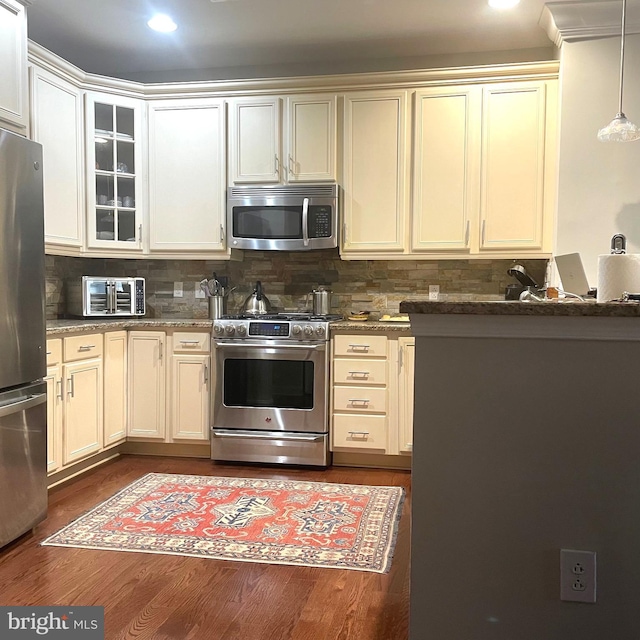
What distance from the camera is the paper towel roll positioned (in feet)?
6.50

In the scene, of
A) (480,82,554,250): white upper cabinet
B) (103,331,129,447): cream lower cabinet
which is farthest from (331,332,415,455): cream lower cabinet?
(103,331,129,447): cream lower cabinet

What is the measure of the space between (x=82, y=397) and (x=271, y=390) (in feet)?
3.65

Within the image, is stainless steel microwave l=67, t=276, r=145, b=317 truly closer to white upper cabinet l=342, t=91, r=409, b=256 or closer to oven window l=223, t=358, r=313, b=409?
oven window l=223, t=358, r=313, b=409

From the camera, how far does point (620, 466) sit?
157 cm

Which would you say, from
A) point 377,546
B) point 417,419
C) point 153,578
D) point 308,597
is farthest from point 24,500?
point 417,419

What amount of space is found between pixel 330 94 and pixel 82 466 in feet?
9.07

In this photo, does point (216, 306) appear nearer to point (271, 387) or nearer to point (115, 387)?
point (271, 387)

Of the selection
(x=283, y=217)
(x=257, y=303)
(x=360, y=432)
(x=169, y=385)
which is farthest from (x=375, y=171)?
(x=169, y=385)

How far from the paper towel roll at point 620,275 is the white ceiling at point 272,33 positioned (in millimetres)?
2162

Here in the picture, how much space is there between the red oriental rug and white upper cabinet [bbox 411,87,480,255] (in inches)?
63.5

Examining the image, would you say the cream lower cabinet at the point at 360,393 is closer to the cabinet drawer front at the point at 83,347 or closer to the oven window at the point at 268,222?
the oven window at the point at 268,222

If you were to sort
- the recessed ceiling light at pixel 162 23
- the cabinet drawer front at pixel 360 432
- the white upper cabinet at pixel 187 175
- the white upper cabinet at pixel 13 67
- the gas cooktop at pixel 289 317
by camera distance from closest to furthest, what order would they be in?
the white upper cabinet at pixel 13 67 < the recessed ceiling light at pixel 162 23 < the cabinet drawer front at pixel 360 432 < the gas cooktop at pixel 289 317 < the white upper cabinet at pixel 187 175

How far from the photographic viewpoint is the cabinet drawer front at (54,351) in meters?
3.28

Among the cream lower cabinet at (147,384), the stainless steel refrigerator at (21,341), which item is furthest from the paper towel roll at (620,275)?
the cream lower cabinet at (147,384)
